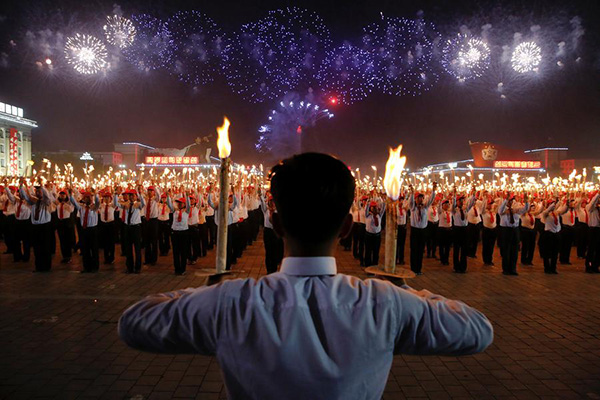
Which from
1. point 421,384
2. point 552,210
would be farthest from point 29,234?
point 552,210

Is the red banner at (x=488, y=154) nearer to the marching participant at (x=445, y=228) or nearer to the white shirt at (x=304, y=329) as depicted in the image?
the marching participant at (x=445, y=228)

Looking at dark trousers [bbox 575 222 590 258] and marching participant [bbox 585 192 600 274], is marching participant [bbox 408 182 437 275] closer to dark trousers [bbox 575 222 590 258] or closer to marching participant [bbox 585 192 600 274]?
marching participant [bbox 585 192 600 274]

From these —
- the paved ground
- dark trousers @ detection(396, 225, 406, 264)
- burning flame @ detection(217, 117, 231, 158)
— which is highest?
burning flame @ detection(217, 117, 231, 158)

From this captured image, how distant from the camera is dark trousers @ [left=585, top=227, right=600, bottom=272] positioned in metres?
11.5

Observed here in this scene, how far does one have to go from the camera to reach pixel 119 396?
4242 millimetres

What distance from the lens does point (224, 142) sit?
2605 mm

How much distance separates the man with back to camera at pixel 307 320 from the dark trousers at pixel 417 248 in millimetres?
9750

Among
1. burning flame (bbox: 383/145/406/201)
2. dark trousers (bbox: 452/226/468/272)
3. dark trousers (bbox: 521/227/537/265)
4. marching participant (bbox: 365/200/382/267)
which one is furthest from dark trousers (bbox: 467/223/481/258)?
burning flame (bbox: 383/145/406/201)

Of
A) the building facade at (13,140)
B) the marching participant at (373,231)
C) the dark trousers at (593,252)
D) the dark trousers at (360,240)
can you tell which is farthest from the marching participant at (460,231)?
the building facade at (13,140)

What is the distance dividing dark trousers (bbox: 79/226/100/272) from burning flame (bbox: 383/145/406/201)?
Answer: 9.70 meters

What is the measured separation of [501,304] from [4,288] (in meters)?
10.4

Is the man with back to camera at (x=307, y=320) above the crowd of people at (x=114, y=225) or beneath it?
above

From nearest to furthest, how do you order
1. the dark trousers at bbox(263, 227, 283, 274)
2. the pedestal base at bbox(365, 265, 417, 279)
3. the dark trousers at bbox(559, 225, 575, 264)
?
the pedestal base at bbox(365, 265, 417, 279), the dark trousers at bbox(263, 227, 283, 274), the dark trousers at bbox(559, 225, 575, 264)

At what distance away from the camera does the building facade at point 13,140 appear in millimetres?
65356
